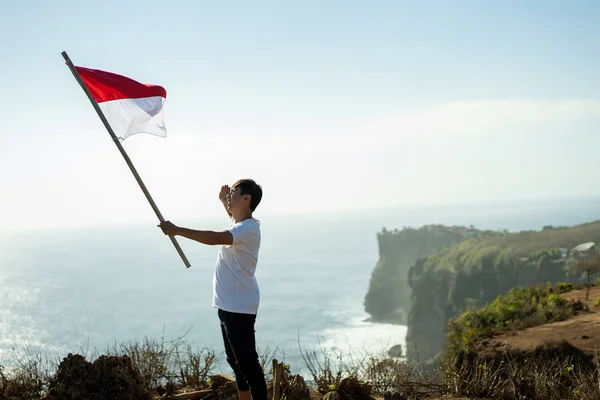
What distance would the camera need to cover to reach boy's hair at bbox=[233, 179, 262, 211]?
412cm

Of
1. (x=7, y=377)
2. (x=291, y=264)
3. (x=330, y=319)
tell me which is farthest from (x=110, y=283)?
(x=7, y=377)

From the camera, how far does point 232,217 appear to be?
430 centimetres

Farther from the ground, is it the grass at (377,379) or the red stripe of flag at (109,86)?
the red stripe of flag at (109,86)

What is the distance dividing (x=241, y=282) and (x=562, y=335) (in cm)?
1520

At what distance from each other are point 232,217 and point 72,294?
135 meters

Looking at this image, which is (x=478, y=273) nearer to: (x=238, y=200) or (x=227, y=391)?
(x=227, y=391)

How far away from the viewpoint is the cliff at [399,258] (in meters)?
102

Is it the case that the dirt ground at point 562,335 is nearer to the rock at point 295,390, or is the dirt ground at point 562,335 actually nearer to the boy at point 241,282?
the rock at point 295,390

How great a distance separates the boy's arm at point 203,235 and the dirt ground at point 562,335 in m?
12.7

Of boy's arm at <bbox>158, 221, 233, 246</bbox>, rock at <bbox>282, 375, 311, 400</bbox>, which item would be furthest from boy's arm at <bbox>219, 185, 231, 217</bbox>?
rock at <bbox>282, 375, 311, 400</bbox>

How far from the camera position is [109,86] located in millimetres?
5164

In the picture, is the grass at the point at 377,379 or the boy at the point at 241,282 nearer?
the boy at the point at 241,282

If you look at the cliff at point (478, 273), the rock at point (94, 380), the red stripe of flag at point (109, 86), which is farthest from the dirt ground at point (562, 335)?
the cliff at point (478, 273)

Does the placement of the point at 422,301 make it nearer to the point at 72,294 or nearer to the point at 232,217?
the point at 232,217
